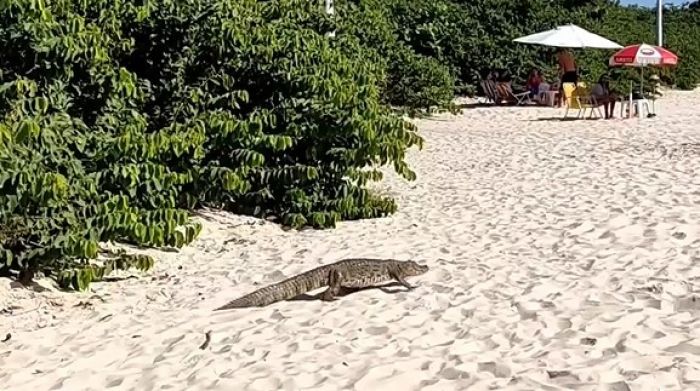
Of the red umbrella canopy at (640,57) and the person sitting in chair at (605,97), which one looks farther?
the person sitting in chair at (605,97)

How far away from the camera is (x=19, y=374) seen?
A: 5.51 m

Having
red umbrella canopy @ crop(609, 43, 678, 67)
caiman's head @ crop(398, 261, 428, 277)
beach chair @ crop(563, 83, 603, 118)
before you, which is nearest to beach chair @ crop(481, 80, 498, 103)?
beach chair @ crop(563, 83, 603, 118)

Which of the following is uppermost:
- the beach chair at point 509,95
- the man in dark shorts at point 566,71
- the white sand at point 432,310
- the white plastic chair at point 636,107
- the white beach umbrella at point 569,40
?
the white beach umbrella at point 569,40

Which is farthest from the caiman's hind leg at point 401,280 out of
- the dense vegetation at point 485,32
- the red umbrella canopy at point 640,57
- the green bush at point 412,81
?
the red umbrella canopy at point 640,57

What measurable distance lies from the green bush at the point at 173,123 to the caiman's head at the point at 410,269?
7.34 feet

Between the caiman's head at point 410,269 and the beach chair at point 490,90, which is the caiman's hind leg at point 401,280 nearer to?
the caiman's head at point 410,269

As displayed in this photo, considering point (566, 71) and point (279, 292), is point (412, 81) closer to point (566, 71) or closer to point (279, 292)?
point (566, 71)

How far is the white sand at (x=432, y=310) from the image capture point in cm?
474

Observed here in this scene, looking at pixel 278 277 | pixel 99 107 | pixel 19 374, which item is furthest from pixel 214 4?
pixel 19 374

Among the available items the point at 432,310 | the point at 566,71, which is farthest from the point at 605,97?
the point at 432,310

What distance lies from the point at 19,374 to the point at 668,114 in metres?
19.4

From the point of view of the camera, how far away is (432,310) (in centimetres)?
600

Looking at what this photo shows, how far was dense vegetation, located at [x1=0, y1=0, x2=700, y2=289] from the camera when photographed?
7234mm

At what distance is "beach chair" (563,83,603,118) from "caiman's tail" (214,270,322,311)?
607 inches
